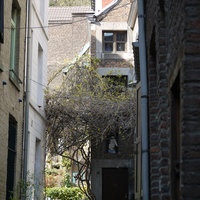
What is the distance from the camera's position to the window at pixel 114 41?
26766mm

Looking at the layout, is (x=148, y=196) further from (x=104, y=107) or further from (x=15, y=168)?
(x=104, y=107)

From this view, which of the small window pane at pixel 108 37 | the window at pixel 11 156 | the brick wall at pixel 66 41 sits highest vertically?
the brick wall at pixel 66 41

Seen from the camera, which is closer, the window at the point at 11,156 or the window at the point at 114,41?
the window at the point at 11,156

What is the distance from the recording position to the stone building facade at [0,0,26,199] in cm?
1339

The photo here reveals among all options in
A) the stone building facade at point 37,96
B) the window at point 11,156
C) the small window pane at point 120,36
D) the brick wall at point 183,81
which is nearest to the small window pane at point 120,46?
the small window pane at point 120,36

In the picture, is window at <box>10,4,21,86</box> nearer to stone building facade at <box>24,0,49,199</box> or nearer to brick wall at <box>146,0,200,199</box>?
stone building facade at <box>24,0,49,199</box>

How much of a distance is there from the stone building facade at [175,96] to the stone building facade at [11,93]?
16.4 feet

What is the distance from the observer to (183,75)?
4.89m

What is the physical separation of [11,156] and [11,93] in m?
1.70

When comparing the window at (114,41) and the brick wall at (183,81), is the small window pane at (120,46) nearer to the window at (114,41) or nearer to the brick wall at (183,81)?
the window at (114,41)

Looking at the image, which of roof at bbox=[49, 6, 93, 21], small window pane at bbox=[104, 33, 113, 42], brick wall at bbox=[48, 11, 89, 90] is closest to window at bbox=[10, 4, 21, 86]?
small window pane at bbox=[104, 33, 113, 42]

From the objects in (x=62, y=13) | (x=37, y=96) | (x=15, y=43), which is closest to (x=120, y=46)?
(x=37, y=96)

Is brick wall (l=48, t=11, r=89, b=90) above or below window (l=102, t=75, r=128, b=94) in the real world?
above

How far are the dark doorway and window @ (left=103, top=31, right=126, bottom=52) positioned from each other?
547cm
